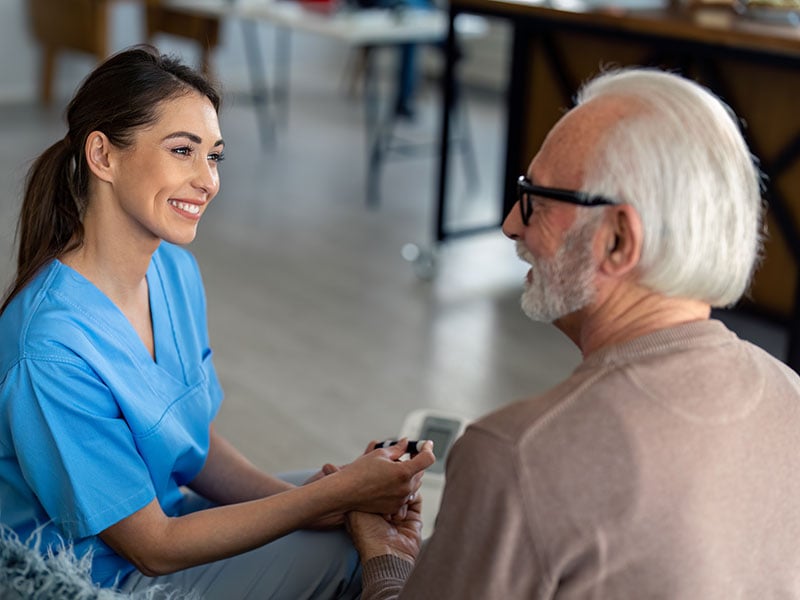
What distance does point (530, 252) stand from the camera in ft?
3.50

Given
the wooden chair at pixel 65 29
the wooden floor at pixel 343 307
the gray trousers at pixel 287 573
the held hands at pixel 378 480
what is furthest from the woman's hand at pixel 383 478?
the wooden chair at pixel 65 29

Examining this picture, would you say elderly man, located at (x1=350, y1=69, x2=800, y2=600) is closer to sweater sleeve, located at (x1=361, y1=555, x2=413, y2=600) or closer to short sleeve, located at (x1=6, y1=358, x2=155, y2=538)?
sweater sleeve, located at (x1=361, y1=555, x2=413, y2=600)

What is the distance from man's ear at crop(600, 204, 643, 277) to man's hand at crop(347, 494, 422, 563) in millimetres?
523

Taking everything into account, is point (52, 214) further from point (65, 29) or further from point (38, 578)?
point (65, 29)

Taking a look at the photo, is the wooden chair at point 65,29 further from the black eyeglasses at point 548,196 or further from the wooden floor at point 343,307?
the black eyeglasses at point 548,196

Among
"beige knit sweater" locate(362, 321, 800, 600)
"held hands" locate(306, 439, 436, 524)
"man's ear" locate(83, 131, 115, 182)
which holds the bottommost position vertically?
"held hands" locate(306, 439, 436, 524)

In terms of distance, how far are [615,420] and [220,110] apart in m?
0.85

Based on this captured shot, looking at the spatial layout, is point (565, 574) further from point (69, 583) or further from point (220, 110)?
point (220, 110)

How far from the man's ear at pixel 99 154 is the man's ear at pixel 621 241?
70 cm

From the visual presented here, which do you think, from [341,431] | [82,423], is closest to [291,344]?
[341,431]

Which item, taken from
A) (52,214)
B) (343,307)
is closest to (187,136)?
(52,214)

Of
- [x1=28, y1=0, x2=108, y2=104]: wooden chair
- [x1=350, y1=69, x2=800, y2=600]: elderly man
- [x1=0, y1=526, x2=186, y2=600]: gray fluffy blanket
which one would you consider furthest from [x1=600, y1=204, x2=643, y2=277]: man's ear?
[x1=28, y1=0, x2=108, y2=104]: wooden chair

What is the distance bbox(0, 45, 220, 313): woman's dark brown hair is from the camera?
1372 mm

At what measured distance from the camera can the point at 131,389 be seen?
4.36 feet
